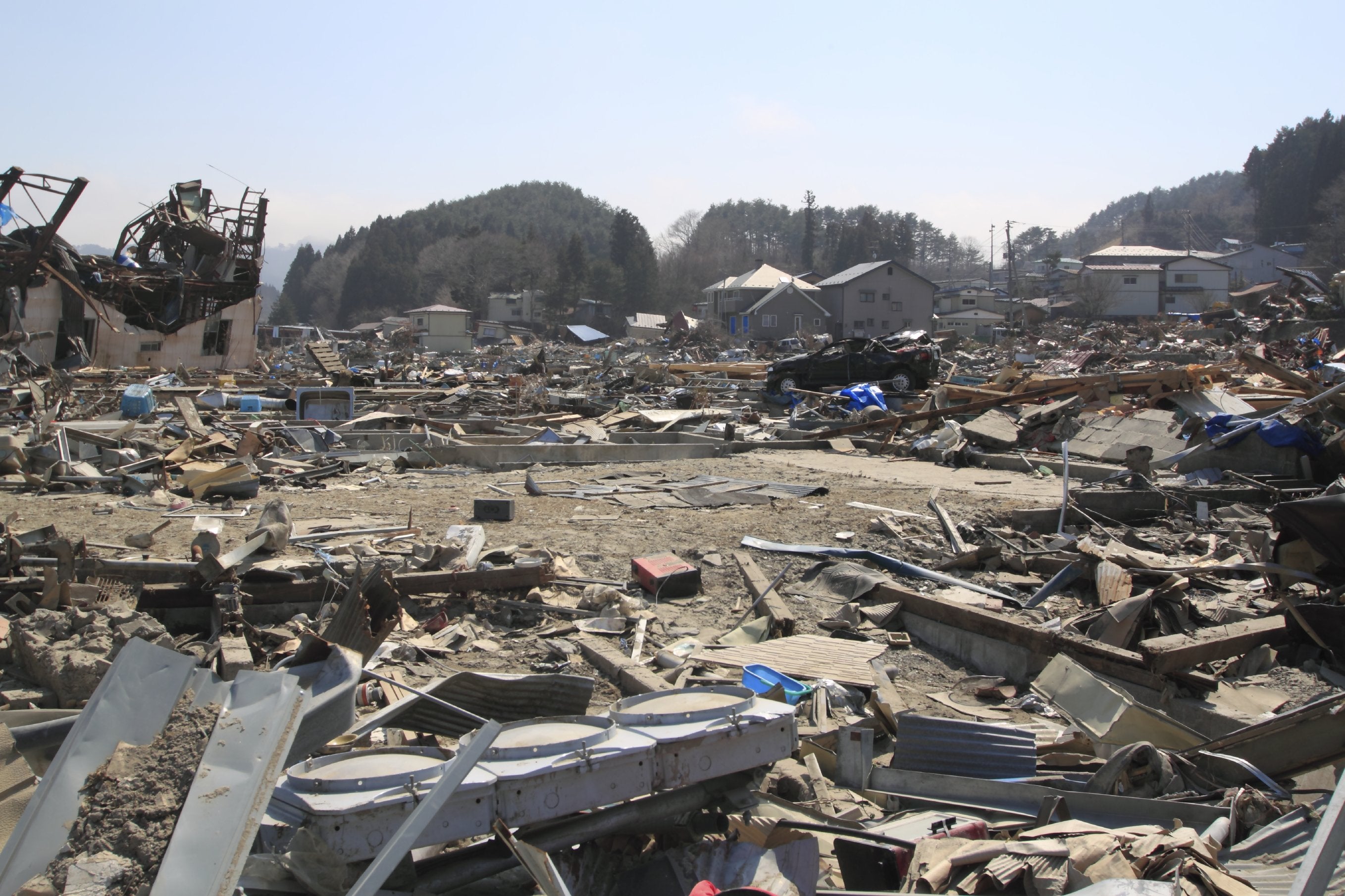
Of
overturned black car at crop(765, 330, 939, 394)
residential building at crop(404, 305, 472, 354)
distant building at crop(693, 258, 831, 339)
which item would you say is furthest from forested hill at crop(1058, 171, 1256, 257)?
overturned black car at crop(765, 330, 939, 394)

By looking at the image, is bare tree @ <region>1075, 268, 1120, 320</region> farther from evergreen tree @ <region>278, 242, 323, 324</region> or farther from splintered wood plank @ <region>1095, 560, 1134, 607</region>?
evergreen tree @ <region>278, 242, 323, 324</region>

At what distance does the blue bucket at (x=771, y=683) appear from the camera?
5.09 meters

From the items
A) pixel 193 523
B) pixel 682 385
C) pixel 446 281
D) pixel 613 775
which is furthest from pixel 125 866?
pixel 446 281

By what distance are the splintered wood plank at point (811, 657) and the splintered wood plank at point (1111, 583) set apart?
1.88 m

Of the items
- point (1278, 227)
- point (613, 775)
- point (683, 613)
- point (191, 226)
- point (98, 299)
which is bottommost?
point (683, 613)

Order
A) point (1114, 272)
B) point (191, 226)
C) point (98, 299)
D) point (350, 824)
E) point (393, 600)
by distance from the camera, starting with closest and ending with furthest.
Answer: point (350, 824) < point (393, 600) < point (98, 299) < point (191, 226) < point (1114, 272)

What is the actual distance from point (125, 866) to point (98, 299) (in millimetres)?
32161

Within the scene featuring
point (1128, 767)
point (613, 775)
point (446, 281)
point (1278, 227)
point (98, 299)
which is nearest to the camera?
point (613, 775)

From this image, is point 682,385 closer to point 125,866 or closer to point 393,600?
point 393,600

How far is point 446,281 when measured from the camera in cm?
10031

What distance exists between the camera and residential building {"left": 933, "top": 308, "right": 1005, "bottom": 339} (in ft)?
226

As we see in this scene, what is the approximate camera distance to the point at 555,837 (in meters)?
2.96

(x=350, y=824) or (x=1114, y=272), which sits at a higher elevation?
(x=1114, y=272)

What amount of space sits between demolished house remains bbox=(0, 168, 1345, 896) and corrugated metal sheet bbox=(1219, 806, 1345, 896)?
0.02 m
